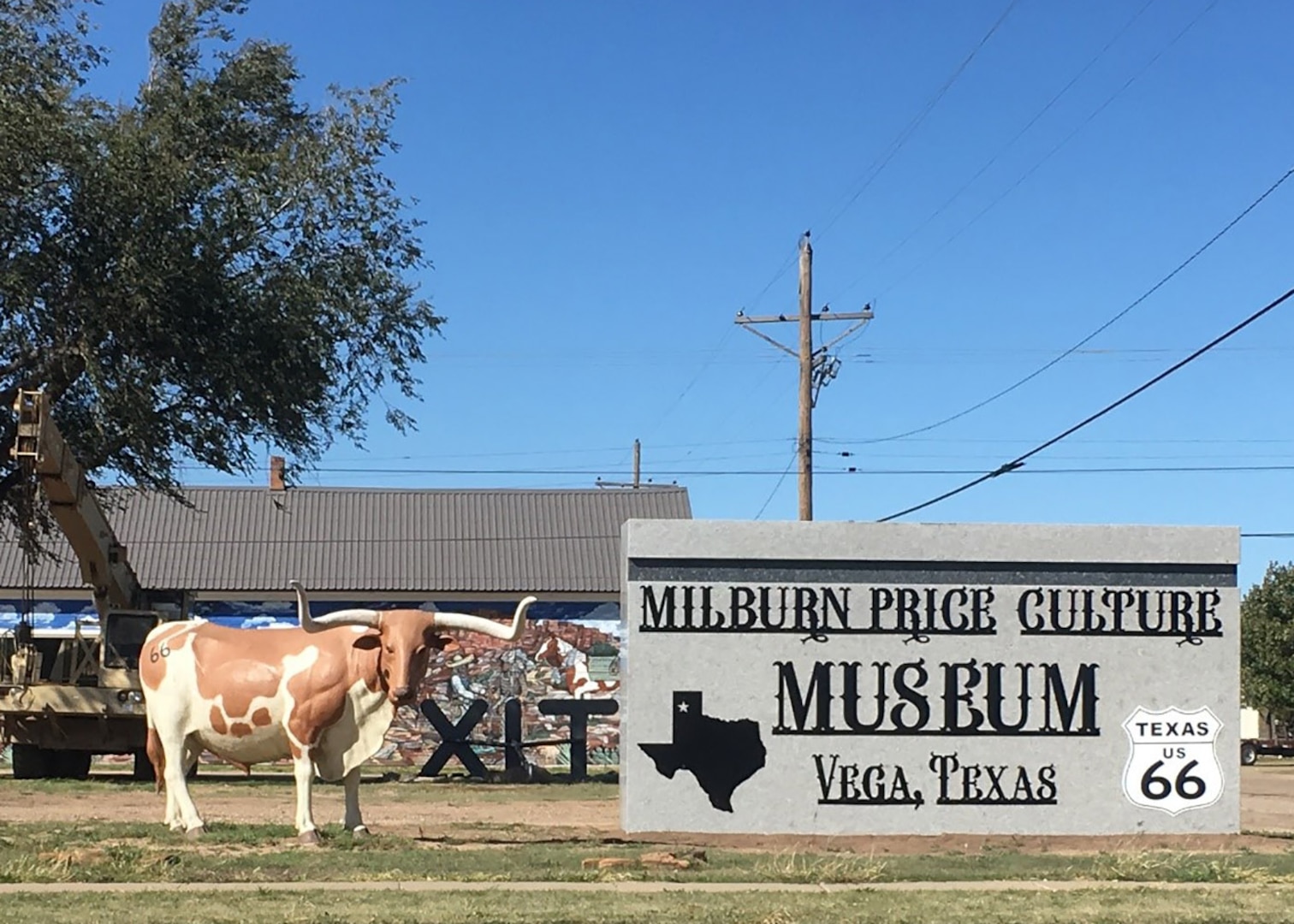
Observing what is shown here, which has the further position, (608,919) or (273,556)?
(273,556)

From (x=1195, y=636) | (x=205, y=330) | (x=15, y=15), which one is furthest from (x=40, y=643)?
(x=1195, y=636)

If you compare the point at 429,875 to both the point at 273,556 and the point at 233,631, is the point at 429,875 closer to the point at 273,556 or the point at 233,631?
the point at 233,631

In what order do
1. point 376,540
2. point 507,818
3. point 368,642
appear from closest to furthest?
point 368,642 < point 507,818 < point 376,540

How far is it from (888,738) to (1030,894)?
132 inches

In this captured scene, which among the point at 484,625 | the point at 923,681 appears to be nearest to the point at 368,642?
the point at 484,625

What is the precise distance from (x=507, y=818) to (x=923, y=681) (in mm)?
7026

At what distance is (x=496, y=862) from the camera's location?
47.4ft

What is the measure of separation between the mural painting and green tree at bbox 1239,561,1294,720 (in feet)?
88.4

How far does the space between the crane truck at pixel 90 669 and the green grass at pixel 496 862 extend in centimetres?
1018

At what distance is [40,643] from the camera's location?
28.0 metres

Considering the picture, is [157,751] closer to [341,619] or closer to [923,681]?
[341,619]

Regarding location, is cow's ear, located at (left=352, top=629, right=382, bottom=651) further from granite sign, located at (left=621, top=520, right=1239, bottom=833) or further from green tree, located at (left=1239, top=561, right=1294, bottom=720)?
green tree, located at (left=1239, top=561, right=1294, bottom=720)

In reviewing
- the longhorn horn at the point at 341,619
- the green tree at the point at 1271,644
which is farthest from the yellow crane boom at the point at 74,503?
the green tree at the point at 1271,644

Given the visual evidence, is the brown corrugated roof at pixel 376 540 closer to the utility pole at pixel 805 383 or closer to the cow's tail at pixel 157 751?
the utility pole at pixel 805 383
